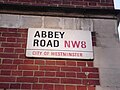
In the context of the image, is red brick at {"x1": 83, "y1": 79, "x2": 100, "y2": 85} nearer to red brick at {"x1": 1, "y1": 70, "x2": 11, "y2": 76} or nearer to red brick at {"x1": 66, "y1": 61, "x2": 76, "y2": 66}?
red brick at {"x1": 66, "y1": 61, "x2": 76, "y2": 66}

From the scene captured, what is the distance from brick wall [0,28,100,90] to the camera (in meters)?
3.50

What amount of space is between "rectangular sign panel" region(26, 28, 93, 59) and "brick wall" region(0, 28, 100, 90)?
0.08 m

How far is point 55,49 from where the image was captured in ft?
12.3

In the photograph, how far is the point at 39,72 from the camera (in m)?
3.59

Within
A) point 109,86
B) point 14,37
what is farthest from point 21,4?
point 109,86

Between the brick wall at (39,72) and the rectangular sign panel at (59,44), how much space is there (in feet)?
0.27

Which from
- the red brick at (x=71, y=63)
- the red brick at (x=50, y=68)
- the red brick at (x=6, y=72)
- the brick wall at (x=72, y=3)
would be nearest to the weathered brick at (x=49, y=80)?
the red brick at (x=50, y=68)

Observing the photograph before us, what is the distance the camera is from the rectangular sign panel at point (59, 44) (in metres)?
3.73

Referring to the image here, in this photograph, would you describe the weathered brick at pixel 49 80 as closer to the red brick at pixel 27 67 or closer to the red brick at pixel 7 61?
the red brick at pixel 27 67

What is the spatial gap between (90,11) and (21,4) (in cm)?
103

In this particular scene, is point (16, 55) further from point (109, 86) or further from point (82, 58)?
point (109, 86)

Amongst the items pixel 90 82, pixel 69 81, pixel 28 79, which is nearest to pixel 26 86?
pixel 28 79

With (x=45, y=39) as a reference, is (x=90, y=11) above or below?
above

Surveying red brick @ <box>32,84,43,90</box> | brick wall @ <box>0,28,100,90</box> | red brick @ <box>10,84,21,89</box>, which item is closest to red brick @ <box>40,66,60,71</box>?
brick wall @ <box>0,28,100,90</box>
